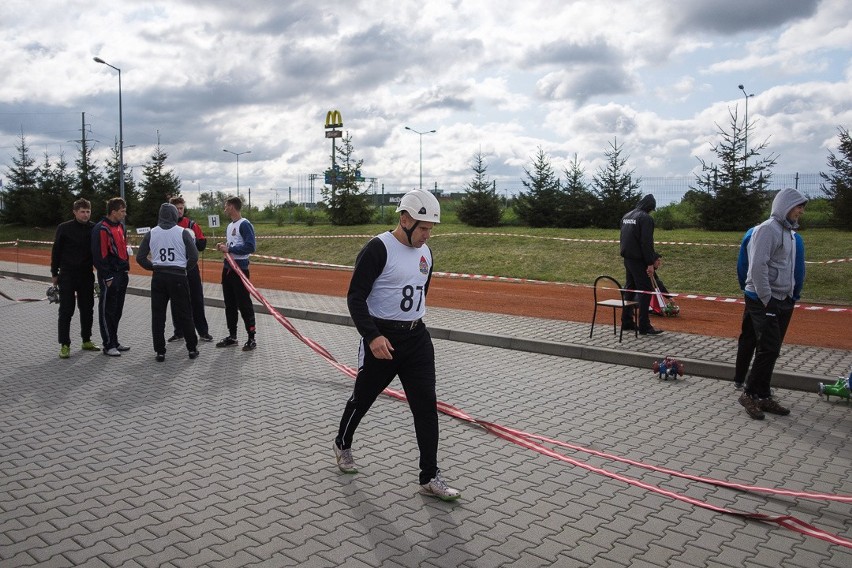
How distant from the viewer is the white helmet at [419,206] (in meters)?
4.93

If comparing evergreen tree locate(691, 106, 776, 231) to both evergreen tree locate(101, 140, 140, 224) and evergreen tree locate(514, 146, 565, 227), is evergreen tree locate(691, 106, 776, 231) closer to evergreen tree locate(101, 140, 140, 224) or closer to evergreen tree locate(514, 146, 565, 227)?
evergreen tree locate(514, 146, 565, 227)

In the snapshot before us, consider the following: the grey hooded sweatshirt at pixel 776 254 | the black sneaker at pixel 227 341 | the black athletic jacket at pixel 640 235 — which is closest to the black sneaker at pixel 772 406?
the grey hooded sweatshirt at pixel 776 254

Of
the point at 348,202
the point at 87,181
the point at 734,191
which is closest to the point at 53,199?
the point at 87,181

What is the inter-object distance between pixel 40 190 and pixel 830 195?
53.0 metres

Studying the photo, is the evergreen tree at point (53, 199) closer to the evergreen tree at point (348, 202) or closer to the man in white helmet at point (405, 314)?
the evergreen tree at point (348, 202)

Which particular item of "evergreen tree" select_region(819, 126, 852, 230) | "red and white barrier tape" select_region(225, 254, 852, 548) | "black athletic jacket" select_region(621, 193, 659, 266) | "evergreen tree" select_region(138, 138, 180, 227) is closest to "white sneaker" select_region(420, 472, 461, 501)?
"red and white barrier tape" select_region(225, 254, 852, 548)

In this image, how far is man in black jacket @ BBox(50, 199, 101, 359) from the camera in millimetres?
9875

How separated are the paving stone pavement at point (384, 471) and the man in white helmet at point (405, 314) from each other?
18.7 inches

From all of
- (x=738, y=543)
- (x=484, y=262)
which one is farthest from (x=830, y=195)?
(x=738, y=543)

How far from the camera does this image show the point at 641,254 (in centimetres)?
1095

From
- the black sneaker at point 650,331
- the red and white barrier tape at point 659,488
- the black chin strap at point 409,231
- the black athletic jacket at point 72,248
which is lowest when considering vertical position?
the red and white barrier tape at point 659,488

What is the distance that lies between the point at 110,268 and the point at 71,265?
552 mm

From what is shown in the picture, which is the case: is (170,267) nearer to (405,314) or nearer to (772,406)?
(405,314)

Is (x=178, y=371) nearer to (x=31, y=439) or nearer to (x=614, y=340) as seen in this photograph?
(x=31, y=439)
